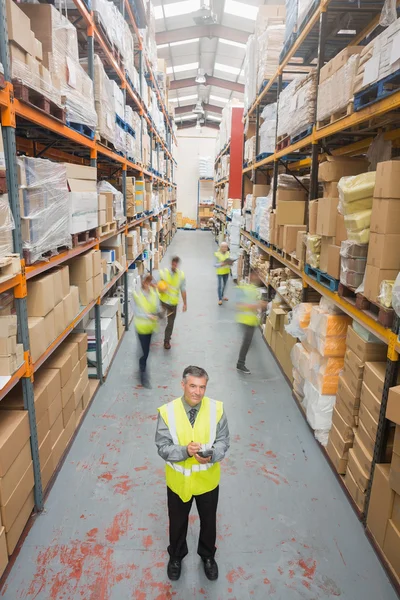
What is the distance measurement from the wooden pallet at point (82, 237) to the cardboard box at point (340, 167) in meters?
2.76

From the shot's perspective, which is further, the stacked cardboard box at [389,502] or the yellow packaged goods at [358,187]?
the yellow packaged goods at [358,187]

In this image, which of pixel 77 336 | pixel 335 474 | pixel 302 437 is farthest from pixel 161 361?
pixel 335 474

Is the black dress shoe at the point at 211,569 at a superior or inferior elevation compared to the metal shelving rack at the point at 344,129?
inferior

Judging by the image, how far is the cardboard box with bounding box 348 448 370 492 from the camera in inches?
140

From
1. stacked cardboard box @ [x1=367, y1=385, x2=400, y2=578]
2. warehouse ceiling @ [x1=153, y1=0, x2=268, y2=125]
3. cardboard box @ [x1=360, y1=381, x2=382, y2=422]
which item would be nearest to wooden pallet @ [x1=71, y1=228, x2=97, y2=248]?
cardboard box @ [x1=360, y1=381, x2=382, y2=422]

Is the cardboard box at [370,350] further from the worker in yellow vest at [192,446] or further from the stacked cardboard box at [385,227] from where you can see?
the worker in yellow vest at [192,446]

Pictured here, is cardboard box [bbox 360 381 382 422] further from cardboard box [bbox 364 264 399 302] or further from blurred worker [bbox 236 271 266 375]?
blurred worker [bbox 236 271 266 375]

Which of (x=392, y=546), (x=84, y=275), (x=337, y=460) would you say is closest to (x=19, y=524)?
(x=84, y=275)

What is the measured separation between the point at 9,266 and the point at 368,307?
9.36 ft

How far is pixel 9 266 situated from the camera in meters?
2.84

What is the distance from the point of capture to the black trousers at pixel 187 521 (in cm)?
287

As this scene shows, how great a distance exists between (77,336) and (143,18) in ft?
20.5

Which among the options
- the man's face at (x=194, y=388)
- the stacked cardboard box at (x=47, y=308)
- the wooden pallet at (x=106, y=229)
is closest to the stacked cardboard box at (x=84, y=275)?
the wooden pallet at (x=106, y=229)

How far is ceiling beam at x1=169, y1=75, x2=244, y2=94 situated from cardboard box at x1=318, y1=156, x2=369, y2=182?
19.6 metres
